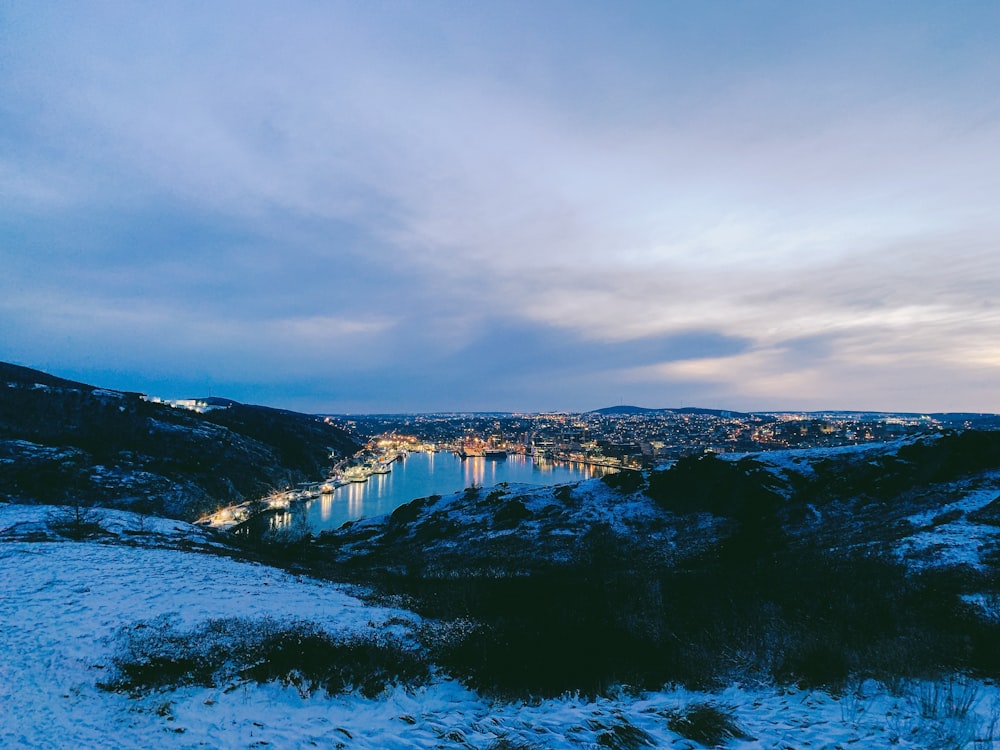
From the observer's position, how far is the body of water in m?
95.0

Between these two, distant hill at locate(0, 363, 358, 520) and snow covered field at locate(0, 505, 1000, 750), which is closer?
snow covered field at locate(0, 505, 1000, 750)

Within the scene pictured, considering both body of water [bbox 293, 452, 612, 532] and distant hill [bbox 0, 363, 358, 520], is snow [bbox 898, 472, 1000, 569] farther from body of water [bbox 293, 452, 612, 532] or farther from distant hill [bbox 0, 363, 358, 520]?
distant hill [bbox 0, 363, 358, 520]

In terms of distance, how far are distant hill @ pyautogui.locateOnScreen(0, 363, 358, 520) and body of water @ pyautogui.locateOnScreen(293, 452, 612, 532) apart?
52.5 ft

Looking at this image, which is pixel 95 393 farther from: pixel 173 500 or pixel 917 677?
pixel 917 677

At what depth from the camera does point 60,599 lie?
16250 mm

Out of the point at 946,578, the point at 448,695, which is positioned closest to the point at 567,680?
the point at 448,695

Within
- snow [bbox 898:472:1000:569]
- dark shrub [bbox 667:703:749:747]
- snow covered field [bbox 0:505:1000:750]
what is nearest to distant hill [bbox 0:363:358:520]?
snow covered field [bbox 0:505:1000:750]

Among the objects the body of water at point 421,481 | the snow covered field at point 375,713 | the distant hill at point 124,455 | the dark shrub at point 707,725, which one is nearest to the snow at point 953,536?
the snow covered field at point 375,713

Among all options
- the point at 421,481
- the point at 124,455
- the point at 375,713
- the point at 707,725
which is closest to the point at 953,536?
the point at 707,725

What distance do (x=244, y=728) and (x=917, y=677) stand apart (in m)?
12.9

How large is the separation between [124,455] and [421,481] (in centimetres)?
7263

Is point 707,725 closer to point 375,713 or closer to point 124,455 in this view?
point 375,713

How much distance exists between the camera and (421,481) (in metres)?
137

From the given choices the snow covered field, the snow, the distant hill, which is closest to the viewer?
the snow covered field
